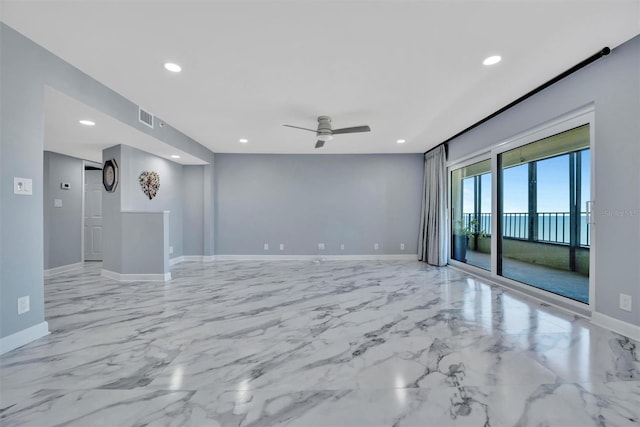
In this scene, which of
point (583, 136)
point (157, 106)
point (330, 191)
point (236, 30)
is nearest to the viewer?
point (236, 30)

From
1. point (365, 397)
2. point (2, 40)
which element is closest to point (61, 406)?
point (365, 397)

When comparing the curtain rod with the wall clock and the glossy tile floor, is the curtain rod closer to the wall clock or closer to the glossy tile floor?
the glossy tile floor

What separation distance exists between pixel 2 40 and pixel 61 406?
2556 millimetres

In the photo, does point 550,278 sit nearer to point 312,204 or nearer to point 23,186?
point 312,204

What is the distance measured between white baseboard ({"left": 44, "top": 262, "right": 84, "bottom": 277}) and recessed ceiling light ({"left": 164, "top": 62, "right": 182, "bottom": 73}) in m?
4.64

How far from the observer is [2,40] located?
1944mm

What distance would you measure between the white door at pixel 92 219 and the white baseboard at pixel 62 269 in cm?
67

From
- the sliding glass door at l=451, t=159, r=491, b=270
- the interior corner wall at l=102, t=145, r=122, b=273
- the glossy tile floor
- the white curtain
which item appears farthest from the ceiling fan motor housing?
the interior corner wall at l=102, t=145, r=122, b=273

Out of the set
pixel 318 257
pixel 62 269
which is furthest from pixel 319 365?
pixel 62 269

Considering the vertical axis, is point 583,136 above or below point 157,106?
below

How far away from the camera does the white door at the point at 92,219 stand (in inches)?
233

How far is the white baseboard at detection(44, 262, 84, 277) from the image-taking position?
468cm

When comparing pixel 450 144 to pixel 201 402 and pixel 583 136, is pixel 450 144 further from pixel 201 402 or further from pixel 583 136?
pixel 201 402

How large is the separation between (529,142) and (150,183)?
605cm
